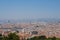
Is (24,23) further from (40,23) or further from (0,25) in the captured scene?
(0,25)

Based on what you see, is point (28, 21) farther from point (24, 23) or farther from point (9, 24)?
point (9, 24)

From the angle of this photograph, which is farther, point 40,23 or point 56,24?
point 40,23

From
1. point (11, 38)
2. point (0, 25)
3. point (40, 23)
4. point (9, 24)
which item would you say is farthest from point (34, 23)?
point (11, 38)

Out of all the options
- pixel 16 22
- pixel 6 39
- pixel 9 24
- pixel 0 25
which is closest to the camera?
pixel 6 39

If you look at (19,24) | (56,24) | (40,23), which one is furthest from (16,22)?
(56,24)

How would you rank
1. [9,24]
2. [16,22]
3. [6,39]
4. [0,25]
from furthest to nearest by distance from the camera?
1. [16,22]
2. [9,24]
3. [0,25]
4. [6,39]

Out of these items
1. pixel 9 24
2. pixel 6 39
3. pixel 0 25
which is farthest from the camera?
pixel 9 24

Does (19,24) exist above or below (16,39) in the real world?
below

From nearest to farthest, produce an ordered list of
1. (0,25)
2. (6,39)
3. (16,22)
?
(6,39) → (0,25) → (16,22)

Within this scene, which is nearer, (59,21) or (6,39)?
(6,39)
